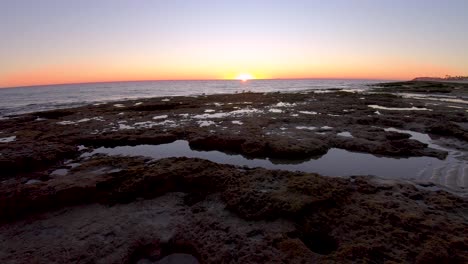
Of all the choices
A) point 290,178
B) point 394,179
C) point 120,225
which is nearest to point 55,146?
point 120,225

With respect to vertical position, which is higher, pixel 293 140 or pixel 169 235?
pixel 293 140

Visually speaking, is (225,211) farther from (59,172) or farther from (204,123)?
(204,123)

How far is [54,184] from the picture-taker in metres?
5.92

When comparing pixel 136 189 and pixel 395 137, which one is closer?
pixel 136 189

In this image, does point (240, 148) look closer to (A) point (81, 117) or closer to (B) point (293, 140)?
(B) point (293, 140)

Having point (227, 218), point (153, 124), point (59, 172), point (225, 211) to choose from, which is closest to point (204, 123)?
point (153, 124)

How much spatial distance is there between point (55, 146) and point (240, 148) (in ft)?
19.5

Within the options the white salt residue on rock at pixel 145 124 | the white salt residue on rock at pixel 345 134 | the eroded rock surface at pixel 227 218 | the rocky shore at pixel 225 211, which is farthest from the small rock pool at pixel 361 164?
the white salt residue on rock at pixel 145 124

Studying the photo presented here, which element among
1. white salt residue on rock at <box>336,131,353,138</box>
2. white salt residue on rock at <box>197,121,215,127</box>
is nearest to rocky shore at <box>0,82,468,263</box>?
white salt residue on rock at <box>336,131,353,138</box>

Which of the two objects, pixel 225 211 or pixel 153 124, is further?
pixel 153 124

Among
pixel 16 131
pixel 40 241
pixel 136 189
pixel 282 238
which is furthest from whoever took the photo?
pixel 16 131

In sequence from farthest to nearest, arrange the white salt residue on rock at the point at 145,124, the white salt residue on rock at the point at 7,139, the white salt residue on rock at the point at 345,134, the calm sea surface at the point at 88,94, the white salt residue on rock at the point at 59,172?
1. the calm sea surface at the point at 88,94
2. the white salt residue on rock at the point at 145,124
3. the white salt residue on rock at the point at 7,139
4. the white salt residue on rock at the point at 345,134
5. the white salt residue on rock at the point at 59,172

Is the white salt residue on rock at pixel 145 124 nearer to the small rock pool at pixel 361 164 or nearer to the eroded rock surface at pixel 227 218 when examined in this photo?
the small rock pool at pixel 361 164

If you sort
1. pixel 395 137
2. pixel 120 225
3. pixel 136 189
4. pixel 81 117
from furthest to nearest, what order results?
pixel 81 117
pixel 395 137
pixel 136 189
pixel 120 225
